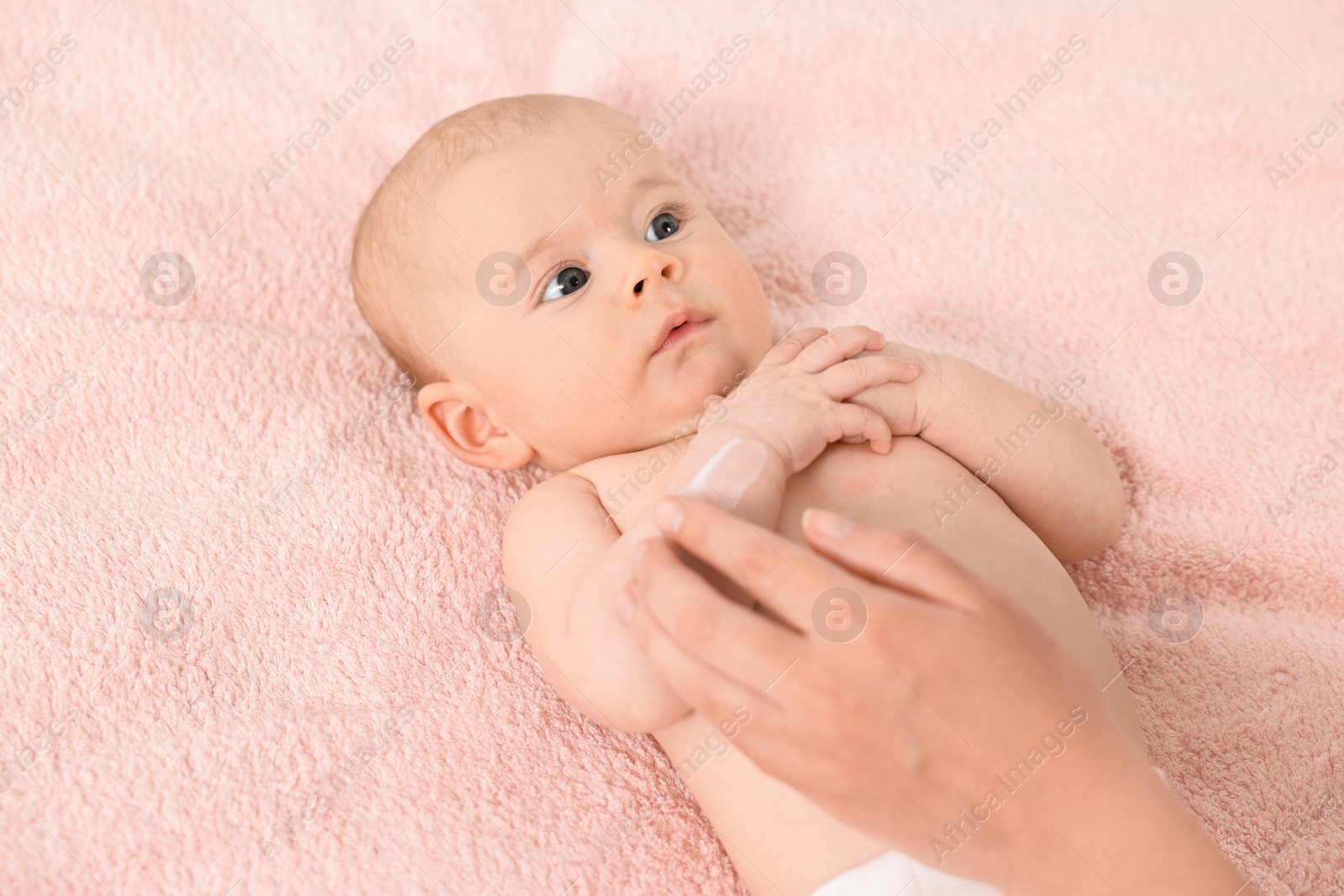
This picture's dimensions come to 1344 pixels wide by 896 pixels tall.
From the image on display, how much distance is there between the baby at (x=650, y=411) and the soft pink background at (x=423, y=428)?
0.18 meters

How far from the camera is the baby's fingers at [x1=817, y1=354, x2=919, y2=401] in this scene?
1598 mm

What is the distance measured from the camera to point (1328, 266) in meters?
2.03

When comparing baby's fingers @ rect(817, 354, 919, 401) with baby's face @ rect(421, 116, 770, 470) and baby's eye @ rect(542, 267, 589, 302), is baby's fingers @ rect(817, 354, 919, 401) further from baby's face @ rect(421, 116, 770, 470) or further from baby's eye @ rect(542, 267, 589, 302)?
baby's eye @ rect(542, 267, 589, 302)

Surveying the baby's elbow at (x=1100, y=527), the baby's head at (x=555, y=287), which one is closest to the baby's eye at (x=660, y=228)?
the baby's head at (x=555, y=287)

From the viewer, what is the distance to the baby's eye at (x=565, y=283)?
5.64 feet

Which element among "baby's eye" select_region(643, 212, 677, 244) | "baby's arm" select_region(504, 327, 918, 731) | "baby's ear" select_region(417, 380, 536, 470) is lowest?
"baby's ear" select_region(417, 380, 536, 470)

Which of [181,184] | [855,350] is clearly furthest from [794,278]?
[181,184]

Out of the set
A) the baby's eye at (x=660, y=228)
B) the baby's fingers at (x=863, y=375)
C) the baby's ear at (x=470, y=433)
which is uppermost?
the baby's fingers at (x=863, y=375)

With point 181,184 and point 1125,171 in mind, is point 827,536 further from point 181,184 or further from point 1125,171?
point 181,184

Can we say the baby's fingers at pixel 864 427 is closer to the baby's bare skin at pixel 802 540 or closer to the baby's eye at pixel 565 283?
the baby's bare skin at pixel 802 540

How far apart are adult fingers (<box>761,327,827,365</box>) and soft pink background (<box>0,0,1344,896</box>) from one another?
17.7 inches

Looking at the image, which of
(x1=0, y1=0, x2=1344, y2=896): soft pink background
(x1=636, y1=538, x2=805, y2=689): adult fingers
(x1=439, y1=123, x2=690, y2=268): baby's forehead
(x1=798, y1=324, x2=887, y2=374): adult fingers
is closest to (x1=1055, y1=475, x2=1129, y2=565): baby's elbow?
(x1=0, y1=0, x2=1344, y2=896): soft pink background

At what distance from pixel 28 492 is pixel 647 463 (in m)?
1.05

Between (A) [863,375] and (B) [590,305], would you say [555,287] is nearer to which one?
(B) [590,305]
